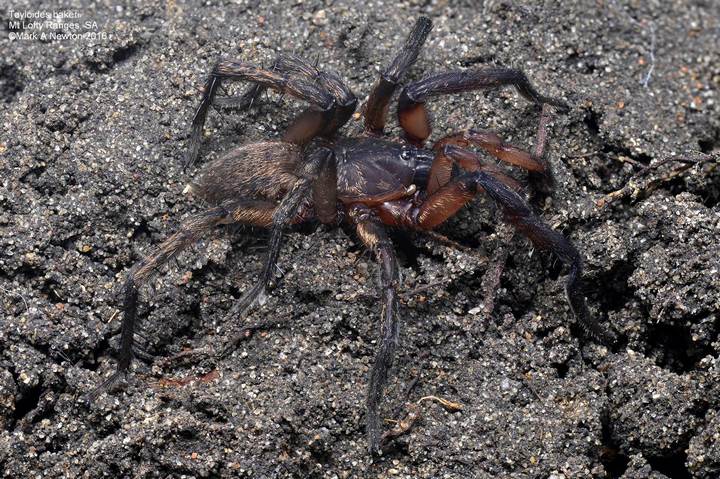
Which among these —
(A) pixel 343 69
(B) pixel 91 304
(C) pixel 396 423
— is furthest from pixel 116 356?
(A) pixel 343 69

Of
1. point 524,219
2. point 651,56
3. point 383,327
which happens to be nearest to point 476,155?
point 524,219

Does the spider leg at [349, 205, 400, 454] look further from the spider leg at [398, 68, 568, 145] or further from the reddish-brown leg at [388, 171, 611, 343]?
the spider leg at [398, 68, 568, 145]

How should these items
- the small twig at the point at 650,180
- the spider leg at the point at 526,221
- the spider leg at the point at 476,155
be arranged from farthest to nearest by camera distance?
1. the small twig at the point at 650,180
2. the spider leg at the point at 476,155
3. the spider leg at the point at 526,221

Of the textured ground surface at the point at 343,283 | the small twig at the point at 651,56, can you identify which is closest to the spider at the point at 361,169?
the textured ground surface at the point at 343,283

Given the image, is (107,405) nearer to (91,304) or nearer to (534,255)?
(91,304)

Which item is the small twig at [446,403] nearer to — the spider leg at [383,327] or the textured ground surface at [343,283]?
the textured ground surface at [343,283]

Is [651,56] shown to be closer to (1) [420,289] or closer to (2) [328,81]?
(2) [328,81]

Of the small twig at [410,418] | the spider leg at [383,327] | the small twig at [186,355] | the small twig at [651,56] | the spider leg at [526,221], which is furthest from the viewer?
the small twig at [651,56]
